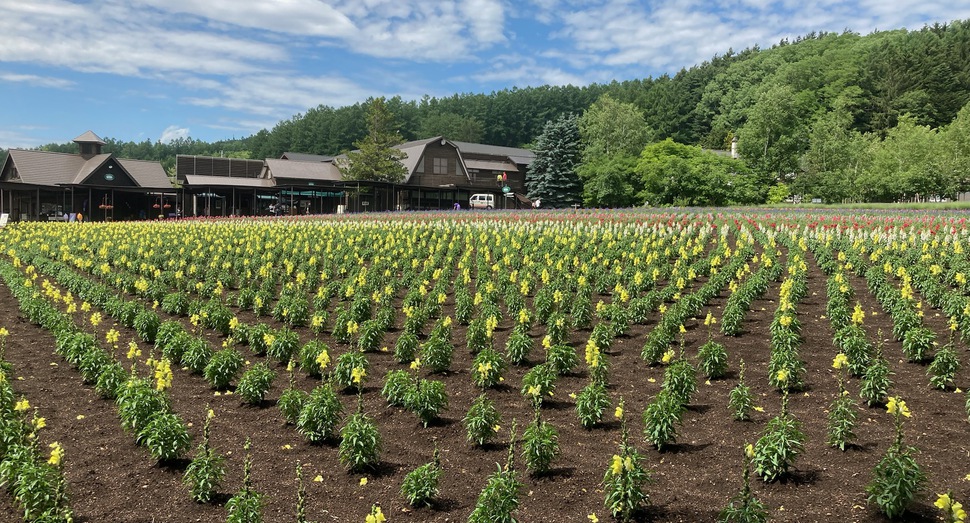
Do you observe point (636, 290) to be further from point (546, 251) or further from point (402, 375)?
point (402, 375)

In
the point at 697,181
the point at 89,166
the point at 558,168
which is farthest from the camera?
the point at 89,166

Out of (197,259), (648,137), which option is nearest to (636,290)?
(197,259)

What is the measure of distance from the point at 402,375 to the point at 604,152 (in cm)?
5032

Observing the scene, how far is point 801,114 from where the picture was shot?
60.3m

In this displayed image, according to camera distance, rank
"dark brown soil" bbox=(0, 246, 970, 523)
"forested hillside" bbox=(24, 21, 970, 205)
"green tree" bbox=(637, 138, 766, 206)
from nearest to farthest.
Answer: "dark brown soil" bbox=(0, 246, 970, 523), "green tree" bbox=(637, 138, 766, 206), "forested hillside" bbox=(24, 21, 970, 205)

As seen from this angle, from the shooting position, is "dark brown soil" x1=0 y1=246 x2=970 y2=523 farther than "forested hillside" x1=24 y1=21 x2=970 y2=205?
No

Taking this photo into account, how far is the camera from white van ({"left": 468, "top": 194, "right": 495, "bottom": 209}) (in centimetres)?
5641

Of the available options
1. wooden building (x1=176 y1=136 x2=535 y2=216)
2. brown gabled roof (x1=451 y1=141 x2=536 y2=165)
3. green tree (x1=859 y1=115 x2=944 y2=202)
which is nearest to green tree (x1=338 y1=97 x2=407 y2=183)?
wooden building (x1=176 y1=136 x2=535 y2=216)

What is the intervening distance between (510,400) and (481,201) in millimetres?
50870

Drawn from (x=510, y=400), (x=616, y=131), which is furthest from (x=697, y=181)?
(x=510, y=400)

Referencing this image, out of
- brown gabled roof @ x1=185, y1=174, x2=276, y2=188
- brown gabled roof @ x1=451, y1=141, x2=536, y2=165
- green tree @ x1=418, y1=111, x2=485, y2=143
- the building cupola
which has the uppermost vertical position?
green tree @ x1=418, y1=111, x2=485, y2=143

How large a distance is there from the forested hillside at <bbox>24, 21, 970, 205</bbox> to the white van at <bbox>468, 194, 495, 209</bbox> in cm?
1095

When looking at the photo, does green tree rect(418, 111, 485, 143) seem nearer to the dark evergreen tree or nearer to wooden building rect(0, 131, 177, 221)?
the dark evergreen tree

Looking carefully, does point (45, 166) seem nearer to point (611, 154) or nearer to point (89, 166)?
point (89, 166)
